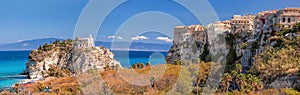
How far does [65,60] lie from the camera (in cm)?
6769

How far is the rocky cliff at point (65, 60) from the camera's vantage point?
2313 inches

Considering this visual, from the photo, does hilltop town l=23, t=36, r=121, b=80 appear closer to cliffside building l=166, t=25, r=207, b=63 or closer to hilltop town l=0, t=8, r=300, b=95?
hilltop town l=0, t=8, r=300, b=95

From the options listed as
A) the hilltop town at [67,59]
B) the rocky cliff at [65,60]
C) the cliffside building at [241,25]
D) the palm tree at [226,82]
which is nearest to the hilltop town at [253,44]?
the cliffside building at [241,25]

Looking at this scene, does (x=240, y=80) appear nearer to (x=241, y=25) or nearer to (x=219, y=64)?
(x=219, y=64)

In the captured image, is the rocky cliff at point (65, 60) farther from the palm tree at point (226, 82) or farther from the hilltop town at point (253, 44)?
the palm tree at point (226, 82)

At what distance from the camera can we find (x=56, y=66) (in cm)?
6712

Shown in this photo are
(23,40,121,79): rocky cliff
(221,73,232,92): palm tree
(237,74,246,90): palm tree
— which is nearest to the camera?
→ (237,74,246,90): palm tree

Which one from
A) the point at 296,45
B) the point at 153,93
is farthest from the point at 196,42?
the point at 153,93

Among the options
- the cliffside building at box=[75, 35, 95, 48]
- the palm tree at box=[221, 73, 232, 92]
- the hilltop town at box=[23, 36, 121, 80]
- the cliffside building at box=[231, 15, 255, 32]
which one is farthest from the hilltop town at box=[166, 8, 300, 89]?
the cliffside building at box=[75, 35, 95, 48]

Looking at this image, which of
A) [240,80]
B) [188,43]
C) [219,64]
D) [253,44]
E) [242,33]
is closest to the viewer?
[240,80]

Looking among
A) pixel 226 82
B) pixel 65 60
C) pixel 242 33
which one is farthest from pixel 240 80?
pixel 65 60

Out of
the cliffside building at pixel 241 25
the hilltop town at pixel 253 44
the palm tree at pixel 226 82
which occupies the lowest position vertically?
the palm tree at pixel 226 82

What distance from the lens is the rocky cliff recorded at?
58.8 m

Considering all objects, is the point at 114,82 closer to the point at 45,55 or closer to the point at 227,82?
the point at 227,82
